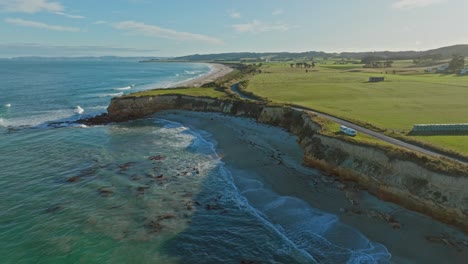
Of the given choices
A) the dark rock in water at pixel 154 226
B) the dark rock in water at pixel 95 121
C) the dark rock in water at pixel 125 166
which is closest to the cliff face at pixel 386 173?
the dark rock in water at pixel 154 226

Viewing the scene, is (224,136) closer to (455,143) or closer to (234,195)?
(234,195)

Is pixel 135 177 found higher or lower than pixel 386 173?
lower

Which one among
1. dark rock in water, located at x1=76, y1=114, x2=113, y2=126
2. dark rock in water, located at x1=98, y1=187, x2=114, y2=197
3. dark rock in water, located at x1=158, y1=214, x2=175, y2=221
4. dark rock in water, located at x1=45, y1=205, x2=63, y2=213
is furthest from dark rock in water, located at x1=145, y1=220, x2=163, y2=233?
dark rock in water, located at x1=76, y1=114, x2=113, y2=126

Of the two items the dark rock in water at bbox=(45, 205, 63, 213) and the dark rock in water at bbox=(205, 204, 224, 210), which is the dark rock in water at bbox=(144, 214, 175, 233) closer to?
the dark rock in water at bbox=(205, 204, 224, 210)

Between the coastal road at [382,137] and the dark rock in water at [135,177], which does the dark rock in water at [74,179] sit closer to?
the dark rock in water at [135,177]

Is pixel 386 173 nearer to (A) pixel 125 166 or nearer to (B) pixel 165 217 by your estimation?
(B) pixel 165 217

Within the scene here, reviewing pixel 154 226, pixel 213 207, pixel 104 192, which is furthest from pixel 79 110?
pixel 154 226
